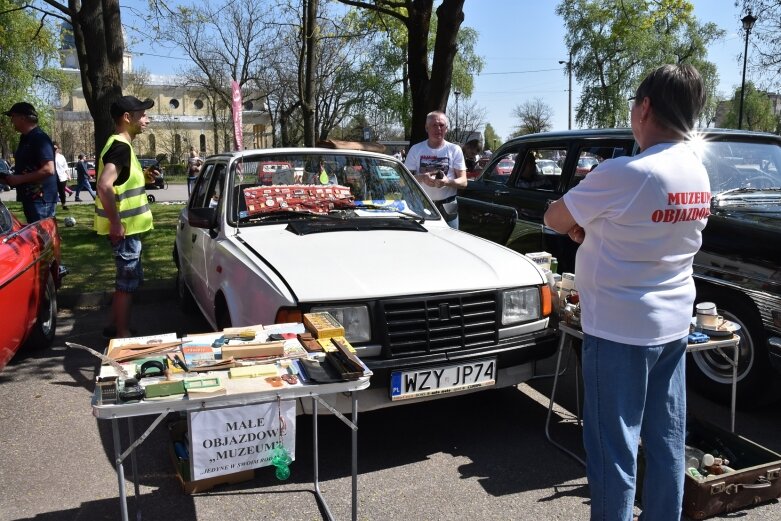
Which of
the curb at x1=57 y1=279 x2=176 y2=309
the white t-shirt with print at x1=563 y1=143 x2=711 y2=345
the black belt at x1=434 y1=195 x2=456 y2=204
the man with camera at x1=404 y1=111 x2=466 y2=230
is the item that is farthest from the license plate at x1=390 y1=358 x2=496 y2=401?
the curb at x1=57 y1=279 x2=176 y2=309

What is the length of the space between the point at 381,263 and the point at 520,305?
34.2 inches

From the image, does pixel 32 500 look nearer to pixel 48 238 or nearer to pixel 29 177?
pixel 48 238

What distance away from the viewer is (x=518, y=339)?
147 inches

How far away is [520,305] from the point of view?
3.77m

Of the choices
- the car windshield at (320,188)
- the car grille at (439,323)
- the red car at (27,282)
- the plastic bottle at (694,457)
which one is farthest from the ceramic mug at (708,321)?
the red car at (27,282)

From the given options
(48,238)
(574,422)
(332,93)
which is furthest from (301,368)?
(332,93)

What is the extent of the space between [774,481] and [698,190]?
1.87 meters

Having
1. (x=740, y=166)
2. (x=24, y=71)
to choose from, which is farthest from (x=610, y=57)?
(x=740, y=166)

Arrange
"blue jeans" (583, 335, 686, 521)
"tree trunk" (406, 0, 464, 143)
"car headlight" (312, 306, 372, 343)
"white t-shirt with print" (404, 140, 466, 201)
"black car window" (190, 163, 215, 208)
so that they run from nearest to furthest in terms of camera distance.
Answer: "blue jeans" (583, 335, 686, 521), "car headlight" (312, 306, 372, 343), "black car window" (190, 163, 215, 208), "white t-shirt with print" (404, 140, 466, 201), "tree trunk" (406, 0, 464, 143)

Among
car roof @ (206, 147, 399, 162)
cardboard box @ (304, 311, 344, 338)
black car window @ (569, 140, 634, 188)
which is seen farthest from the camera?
black car window @ (569, 140, 634, 188)

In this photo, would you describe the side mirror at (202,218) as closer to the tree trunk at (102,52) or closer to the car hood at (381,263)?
the car hood at (381,263)

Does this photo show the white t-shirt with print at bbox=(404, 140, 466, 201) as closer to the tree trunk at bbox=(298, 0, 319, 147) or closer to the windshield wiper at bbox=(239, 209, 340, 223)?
the windshield wiper at bbox=(239, 209, 340, 223)

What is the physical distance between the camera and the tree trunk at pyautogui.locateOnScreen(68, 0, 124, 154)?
9.01m

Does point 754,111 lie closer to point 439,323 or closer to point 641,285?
point 439,323
